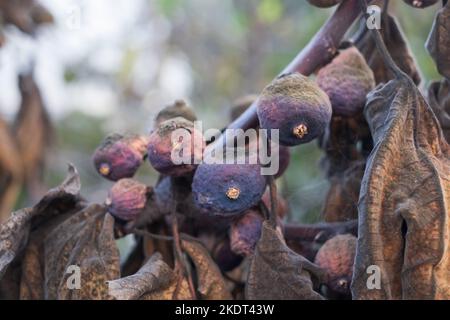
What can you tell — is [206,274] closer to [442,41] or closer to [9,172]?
[442,41]

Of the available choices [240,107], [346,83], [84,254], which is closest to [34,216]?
[84,254]

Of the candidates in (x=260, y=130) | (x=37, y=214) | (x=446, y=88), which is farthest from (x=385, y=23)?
(x=37, y=214)

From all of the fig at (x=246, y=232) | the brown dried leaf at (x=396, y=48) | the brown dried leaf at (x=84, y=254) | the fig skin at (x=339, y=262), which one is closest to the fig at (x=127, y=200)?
the brown dried leaf at (x=84, y=254)

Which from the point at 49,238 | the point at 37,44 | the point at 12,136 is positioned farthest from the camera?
the point at 37,44

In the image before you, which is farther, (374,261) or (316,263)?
(316,263)
